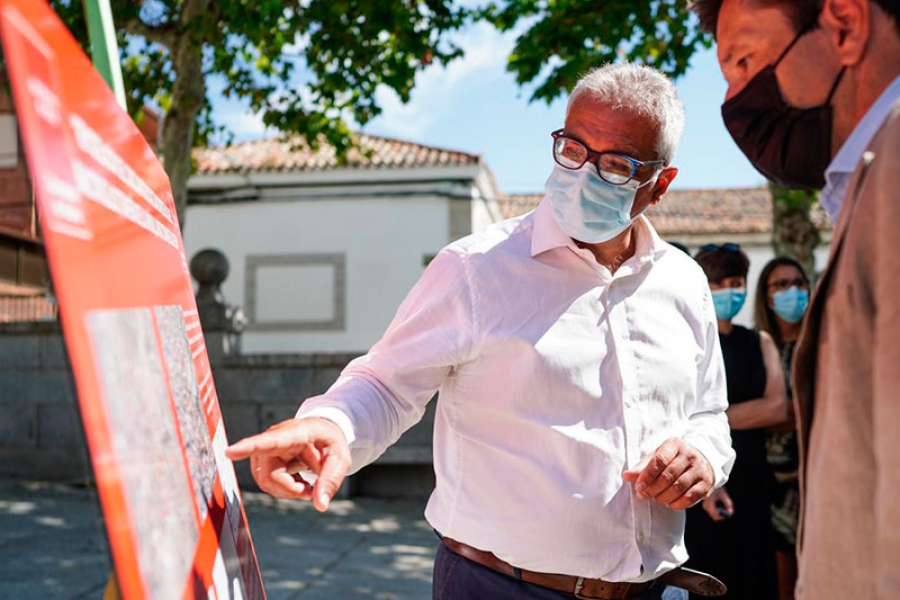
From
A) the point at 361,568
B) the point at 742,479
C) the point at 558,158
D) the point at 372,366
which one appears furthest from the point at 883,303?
the point at 361,568

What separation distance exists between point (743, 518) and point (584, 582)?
189cm

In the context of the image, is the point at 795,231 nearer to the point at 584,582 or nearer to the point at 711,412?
the point at 711,412

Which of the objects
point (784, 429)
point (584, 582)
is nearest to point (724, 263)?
point (784, 429)

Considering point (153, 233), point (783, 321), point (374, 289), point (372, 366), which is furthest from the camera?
point (374, 289)

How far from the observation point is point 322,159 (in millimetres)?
23047

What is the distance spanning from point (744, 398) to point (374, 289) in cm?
1991

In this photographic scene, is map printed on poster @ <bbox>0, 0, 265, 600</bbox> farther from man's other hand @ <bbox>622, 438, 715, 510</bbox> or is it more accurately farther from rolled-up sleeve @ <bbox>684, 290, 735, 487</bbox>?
rolled-up sleeve @ <bbox>684, 290, 735, 487</bbox>

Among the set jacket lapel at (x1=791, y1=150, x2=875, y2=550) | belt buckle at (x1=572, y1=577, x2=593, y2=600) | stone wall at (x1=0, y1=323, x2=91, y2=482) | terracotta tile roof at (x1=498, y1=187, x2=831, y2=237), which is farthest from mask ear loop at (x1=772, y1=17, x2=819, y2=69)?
terracotta tile roof at (x1=498, y1=187, x2=831, y2=237)

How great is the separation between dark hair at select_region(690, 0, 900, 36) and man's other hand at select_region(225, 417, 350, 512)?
874mm

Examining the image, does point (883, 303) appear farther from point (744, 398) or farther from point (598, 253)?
point (744, 398)

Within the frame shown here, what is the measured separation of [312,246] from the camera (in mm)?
23578

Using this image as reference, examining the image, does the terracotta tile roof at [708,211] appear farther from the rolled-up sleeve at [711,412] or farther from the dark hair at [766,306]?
the rolled-up sleeve at [711,412]

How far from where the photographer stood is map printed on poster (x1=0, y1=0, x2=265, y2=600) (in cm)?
74

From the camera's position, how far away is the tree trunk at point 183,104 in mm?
7895
